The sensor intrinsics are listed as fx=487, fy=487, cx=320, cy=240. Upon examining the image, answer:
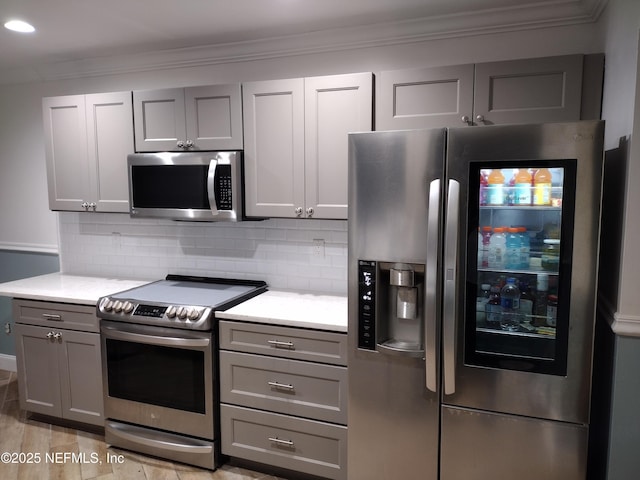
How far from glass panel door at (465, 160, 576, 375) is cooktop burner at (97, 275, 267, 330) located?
142 centimetres

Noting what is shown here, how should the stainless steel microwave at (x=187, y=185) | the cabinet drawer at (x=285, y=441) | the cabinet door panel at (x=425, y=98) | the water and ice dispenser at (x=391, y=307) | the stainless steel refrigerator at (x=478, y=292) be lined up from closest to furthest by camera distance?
1. the stainless steel refrigerator at (x=478, y=292)
2. the water and ice dispenser at (x=391, y=307)
3. the cabinet door panel at (x=425, y=98)
4. the cabinet drawer at (x=285, y=441)
5. the stainless steel microwave at (x=187, y=185)

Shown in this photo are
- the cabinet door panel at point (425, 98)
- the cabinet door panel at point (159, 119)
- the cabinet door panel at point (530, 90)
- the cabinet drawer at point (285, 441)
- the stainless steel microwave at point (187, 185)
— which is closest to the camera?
the cabinet door panel at point (530, 90)

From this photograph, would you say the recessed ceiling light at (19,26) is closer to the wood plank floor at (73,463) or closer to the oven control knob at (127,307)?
A: the oven control knob at (127,307)

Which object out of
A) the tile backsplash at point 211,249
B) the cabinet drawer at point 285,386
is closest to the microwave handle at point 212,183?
the tile backsplash at point 211,249

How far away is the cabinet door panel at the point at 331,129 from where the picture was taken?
102 inches

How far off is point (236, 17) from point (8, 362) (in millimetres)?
3480

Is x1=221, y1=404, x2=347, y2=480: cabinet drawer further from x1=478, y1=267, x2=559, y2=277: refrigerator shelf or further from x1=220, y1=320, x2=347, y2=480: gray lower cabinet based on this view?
x1=478, y1=267, x2=559, y2=277: refrigerator shelf

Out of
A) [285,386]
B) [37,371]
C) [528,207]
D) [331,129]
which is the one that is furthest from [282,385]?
[37,371]

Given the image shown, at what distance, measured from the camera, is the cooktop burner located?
2682mm

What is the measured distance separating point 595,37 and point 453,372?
184cm

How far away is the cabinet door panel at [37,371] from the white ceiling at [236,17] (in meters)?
1.88

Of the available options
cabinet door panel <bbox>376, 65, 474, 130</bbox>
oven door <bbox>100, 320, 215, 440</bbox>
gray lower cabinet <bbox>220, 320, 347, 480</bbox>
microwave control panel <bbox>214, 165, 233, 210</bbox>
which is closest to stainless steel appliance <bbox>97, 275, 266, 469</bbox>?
oven door <bbox>100, 320, 215, 440</bbox>

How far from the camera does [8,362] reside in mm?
4152

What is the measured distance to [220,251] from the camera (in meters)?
3.42
